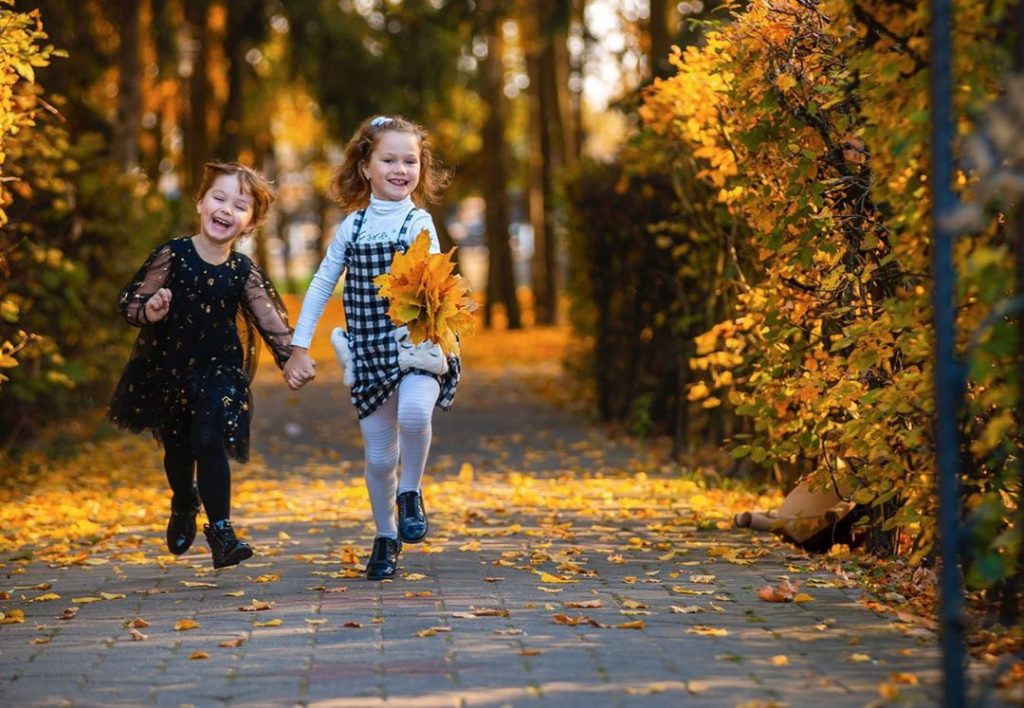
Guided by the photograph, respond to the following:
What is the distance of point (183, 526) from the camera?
7.33m

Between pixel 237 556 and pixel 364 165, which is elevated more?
pixel 364 165

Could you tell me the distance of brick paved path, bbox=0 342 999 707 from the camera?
4.78 meters

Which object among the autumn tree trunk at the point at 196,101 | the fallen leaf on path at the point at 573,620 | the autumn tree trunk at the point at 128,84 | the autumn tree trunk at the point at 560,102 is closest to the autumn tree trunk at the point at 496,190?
the autumn tree trunk at the point at 560,102

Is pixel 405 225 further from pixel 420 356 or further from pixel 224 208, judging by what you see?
pixel 224 208

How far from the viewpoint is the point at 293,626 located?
581 centimetres

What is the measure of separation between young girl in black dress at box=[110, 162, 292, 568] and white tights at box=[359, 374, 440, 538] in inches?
22.4

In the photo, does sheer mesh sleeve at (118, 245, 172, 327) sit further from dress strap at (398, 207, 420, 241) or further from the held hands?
dress strap at (398, 207, 420, 241)

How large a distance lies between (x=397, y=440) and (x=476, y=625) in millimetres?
1478

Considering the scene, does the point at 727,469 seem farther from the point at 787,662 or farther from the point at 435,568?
the point at 787,662

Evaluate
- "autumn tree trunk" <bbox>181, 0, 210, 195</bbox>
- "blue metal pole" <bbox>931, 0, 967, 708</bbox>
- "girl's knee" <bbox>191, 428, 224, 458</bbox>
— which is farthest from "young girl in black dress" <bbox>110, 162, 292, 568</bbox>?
"autumn tree trunk" <bbox>181, 0, 210, 195</bbox>

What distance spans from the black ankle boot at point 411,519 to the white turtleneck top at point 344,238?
0.77 metres

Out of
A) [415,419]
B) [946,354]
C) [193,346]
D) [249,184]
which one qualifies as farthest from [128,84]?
[946,354]

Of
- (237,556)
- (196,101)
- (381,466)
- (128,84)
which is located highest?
(196,101)

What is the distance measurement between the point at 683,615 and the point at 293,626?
138 centimetres
